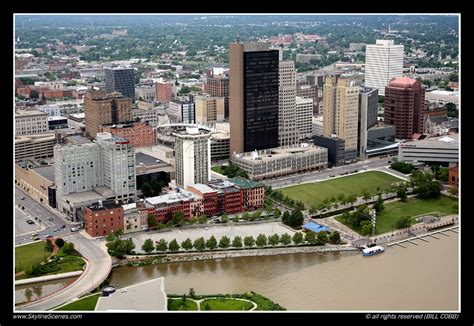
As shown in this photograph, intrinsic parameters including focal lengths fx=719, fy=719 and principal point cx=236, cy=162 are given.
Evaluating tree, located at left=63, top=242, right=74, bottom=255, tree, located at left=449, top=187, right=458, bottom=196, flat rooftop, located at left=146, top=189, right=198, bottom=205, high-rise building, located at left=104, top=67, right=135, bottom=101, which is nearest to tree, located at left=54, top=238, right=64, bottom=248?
tree, located at left=63, top=242, right=74, bottom=255

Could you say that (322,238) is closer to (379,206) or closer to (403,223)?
(403,223)

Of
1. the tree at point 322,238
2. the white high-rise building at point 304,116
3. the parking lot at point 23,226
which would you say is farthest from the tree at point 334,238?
the white high-rise building at point 304,116

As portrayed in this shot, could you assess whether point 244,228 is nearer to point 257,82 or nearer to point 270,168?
point 270,168

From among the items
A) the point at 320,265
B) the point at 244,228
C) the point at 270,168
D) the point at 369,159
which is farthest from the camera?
the point at 369,159

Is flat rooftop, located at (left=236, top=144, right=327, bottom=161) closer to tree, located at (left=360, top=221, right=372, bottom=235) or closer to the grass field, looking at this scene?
the grass field

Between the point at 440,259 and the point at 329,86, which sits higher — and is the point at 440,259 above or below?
below

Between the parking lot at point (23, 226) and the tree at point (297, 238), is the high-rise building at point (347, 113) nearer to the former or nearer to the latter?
the tree at point (297, 238)

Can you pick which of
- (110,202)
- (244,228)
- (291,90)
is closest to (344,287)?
(244,228)
